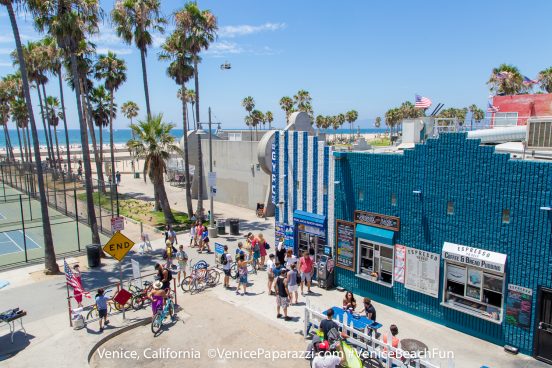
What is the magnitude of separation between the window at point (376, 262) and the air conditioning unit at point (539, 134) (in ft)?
18.3

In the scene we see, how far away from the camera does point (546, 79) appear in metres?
44.5

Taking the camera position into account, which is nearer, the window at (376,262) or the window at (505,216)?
the window at (505,216)

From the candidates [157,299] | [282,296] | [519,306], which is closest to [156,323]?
[157,299]

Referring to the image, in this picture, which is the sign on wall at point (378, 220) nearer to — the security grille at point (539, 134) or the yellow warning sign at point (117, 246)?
the security grille at point (539, 134)

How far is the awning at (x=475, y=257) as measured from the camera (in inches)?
465

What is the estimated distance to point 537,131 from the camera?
12.4 meters

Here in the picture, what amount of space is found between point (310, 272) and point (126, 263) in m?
9.71

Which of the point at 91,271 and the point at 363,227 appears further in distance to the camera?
the point at 91,271

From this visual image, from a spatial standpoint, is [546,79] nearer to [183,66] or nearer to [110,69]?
[183,66]

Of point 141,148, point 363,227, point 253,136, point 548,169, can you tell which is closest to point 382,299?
point 363,227

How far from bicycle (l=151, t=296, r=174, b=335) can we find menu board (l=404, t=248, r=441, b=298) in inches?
324

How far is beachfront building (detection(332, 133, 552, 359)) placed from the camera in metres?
11.3

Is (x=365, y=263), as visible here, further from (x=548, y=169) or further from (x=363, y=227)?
(x=548, y=169)

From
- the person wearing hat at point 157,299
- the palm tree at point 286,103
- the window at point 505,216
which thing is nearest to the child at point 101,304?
the person wearing hat at point 157,299
